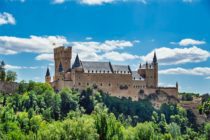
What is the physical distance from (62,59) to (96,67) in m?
7.13

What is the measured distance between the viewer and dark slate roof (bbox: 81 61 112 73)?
274ft

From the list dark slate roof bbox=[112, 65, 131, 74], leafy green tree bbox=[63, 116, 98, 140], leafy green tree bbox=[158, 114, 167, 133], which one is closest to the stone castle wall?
dark slate roof bbox=[112, 65, 131, 74]

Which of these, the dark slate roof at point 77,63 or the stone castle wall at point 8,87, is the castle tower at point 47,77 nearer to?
the dark slate roof at point 77,63

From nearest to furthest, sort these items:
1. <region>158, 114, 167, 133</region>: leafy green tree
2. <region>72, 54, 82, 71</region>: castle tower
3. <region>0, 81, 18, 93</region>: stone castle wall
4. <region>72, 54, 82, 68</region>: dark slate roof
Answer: <region>158, 114, 167, 133</region>: leafy green tree
<region>0, 81, 18, 93</region>: stone castle wall
<region>72, 54, 82, 71</region>: castle tower
<region>72, 54, 82, 68</region>: dark slate roof

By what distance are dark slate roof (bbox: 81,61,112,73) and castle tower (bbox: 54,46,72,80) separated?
369cm

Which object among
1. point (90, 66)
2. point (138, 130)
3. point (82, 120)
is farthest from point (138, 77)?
point (82, 120)

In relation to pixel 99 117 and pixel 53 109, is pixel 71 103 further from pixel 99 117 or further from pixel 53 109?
pixel 99 117

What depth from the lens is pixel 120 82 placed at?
279 feet

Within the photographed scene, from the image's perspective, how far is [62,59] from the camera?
87375 mm

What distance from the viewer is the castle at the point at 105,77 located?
3214 inches

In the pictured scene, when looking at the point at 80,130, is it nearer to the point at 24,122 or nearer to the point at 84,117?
the point at 84,117

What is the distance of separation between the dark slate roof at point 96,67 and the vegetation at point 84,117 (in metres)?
5.49

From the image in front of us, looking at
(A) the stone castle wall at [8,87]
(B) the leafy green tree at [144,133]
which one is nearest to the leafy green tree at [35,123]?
(B) the leafy green tree at [144,133]

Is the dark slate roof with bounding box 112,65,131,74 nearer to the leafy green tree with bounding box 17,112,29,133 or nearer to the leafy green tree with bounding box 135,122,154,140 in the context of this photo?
the leafy green tree with bounding box 17,112,29,133
